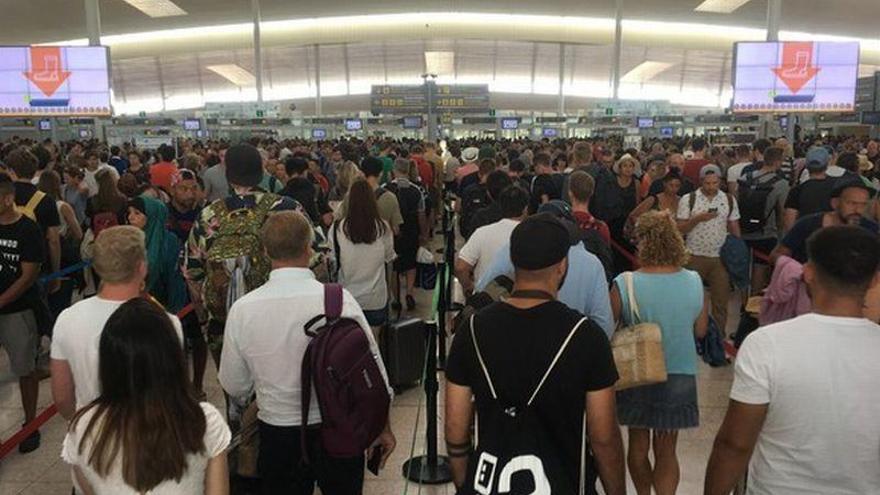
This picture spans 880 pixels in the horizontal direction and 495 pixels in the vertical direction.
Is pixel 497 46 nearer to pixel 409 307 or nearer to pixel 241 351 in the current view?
pixel 409 307

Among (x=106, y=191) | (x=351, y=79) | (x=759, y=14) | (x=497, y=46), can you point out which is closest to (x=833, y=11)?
(x=759, y=14)

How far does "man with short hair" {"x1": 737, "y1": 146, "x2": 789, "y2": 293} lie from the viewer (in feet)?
22.6

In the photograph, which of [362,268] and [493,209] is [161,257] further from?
[493,209]

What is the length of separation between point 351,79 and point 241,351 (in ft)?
148

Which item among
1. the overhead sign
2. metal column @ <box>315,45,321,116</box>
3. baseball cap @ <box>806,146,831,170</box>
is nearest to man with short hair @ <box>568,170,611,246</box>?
baseball cap @ <box>806,146,831,170</box>

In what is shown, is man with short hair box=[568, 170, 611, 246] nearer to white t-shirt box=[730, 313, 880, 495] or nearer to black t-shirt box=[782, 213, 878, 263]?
black t-shirt box=[782, 213, 878, 263]

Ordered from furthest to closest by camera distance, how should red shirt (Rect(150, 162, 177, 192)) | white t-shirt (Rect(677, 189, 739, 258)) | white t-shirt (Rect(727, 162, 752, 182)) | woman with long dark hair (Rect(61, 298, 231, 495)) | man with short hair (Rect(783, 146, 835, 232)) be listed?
white t-shirt (Rect(727, 162, 752, 182)) → red shirt (Rect(150, 162, 177, 192)) → white t-shirt (Rect(677, 189, 739, 258)) → man with short hair (Rect(783, 146, 835, 232)) → woman with long dark hair (Rect(61, 298, 231, 495))

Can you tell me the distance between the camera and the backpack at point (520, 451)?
2.02 metres

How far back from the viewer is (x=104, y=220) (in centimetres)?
A: 573

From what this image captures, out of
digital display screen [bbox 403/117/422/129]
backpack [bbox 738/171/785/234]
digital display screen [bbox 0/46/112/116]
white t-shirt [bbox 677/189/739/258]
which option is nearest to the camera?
white t-shirt [bbox 677/189/739/258]

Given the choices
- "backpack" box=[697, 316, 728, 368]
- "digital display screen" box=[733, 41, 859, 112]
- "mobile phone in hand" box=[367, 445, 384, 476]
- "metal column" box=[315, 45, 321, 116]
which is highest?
"metal column" box=[315, 45, 321, 116]

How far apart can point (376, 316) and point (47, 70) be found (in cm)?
1660

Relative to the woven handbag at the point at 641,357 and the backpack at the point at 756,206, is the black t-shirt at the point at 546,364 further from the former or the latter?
the backpack at the point at 756,206

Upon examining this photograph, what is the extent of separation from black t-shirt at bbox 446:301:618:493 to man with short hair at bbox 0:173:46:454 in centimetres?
341
